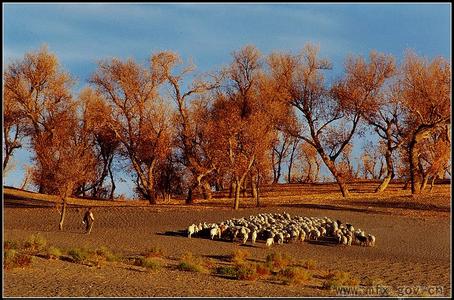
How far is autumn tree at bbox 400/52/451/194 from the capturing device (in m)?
53.7

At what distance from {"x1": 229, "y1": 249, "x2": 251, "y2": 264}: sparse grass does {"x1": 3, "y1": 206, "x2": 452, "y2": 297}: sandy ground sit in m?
0.60

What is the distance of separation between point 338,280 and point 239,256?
258 inches

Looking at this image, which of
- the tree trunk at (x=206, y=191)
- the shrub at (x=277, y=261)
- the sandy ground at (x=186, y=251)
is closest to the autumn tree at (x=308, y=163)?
the tree trunk at (x=206, y=191)

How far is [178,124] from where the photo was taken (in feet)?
200

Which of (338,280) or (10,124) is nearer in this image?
(338,280)

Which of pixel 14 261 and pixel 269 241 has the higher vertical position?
pixel 14 261

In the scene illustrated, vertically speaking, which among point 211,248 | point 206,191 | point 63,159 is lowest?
point 211,248

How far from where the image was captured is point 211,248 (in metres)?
29.5

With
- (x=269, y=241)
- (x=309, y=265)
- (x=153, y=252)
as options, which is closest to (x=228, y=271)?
(x=309, y=265)

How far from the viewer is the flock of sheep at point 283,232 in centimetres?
3136

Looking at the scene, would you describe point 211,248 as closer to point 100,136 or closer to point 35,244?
point 35,244

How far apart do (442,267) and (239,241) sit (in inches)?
393

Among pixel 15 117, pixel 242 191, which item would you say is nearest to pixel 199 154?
pixel 242 191

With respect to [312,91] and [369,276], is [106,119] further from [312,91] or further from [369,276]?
[369,276]
